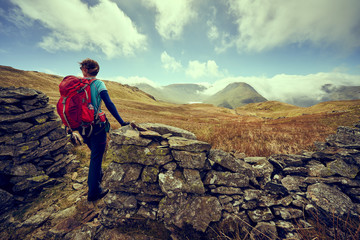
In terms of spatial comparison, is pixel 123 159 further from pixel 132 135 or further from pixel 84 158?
pixel 84 158

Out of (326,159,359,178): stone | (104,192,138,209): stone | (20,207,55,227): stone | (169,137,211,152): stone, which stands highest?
(169,137,211,152): stone

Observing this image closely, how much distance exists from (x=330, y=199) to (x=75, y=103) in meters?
7.69

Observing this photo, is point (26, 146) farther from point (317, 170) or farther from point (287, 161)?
point (317, 170)

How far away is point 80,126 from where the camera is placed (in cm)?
390

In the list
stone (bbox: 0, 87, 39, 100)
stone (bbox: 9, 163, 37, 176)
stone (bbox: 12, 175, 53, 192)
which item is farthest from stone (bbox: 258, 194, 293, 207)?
stone (bbox: 0, 87, 39, 100)

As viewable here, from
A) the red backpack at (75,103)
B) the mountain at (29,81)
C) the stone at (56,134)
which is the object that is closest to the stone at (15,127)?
the stone at (56,134)

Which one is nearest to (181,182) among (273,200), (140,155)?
(140,155)

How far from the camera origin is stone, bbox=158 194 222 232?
402cm

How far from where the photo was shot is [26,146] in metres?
5.40

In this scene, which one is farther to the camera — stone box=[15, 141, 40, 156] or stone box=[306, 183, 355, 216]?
stone box=[15, 141, 40, 156]

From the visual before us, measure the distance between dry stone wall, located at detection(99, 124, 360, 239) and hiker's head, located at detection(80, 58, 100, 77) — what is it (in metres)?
2.14

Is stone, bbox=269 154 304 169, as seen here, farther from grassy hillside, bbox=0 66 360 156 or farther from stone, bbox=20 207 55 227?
stone, bbox=20 207 55 227

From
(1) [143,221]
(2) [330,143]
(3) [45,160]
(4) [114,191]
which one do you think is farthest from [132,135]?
(2) [330,143]

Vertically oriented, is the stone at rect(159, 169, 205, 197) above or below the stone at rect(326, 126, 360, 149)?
below
